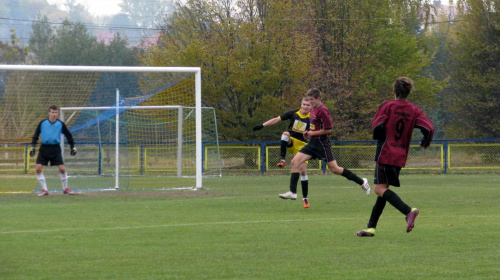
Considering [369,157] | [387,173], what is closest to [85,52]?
[369,157]

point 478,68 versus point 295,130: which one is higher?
point 478,68

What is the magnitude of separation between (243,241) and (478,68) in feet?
108

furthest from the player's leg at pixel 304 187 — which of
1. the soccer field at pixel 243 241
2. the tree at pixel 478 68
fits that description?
the tree at pixel 478 68

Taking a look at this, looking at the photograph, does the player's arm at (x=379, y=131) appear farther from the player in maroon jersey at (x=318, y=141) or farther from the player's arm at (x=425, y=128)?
the player in maroon jersey at (x=318, y=141)

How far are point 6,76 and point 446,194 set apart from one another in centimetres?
1420

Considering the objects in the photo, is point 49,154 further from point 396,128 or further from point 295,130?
Result: point 396,128

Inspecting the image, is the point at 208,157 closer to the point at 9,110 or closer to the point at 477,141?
the point at 9,110

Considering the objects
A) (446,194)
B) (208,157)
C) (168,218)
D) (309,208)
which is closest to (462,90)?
(208,157)

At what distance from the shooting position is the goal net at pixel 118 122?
22.0 meters

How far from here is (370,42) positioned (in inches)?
1547

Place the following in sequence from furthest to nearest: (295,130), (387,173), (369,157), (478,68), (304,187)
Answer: (478,68), (369,157), (295,130), (304,187), (387,173)

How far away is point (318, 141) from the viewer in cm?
1331

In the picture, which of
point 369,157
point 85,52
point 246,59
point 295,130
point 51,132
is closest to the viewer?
point 295,130

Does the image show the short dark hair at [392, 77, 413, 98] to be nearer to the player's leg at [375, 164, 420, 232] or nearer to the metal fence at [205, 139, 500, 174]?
the player's leg at [375, 164, 420, 232]
